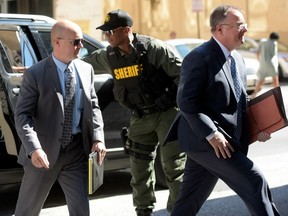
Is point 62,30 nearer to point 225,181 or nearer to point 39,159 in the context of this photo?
point 39,159

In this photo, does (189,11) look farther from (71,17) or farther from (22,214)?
(22,214)

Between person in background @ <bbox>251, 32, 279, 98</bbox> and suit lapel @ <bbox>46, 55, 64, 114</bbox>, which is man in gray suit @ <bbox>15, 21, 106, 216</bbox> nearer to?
suit lapel @ <bbox>46, 55, 64, 114</bbox>

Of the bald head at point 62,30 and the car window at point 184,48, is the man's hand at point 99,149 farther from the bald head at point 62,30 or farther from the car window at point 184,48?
the car window at point 184,48

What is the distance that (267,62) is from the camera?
16188 millimetres

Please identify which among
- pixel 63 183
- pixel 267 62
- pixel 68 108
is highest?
pixel 68 108

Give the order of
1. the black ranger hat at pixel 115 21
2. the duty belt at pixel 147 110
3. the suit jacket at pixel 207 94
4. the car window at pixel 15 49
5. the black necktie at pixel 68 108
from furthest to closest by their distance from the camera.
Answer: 1. the car window at pixel 15 49
2. the duty belt at pixel 147 110
3. the black ranger hat at pixel 115 21
4. the black necktie at pixel 68 108
5. the suit jacket at pixel 207 94

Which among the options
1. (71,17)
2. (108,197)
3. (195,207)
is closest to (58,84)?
(195,207)

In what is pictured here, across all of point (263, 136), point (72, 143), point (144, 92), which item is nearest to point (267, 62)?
point (144, 92)

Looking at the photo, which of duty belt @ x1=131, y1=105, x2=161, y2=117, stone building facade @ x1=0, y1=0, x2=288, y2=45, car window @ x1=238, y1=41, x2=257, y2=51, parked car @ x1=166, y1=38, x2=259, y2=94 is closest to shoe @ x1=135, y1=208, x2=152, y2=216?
duty belt @ x1=131, y1=105, x2=161, y2=117

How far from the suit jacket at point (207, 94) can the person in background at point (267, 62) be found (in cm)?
1168

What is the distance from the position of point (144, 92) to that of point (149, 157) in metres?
0.55

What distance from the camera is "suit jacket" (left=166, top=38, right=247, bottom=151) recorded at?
416 cm

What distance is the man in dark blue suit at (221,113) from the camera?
4.07 metres

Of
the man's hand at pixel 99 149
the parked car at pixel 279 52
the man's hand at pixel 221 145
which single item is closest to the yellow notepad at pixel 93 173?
the man's hand at pixel 99 149
